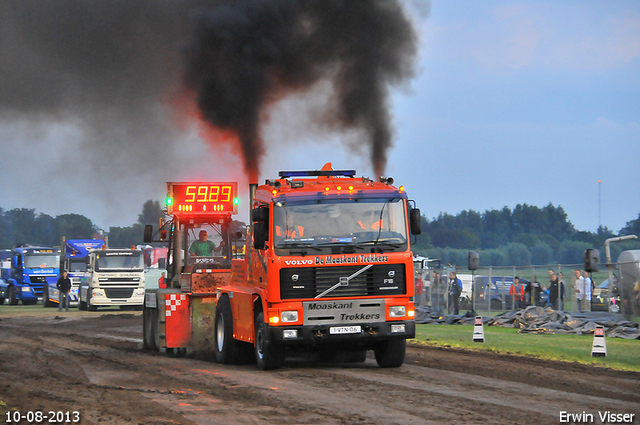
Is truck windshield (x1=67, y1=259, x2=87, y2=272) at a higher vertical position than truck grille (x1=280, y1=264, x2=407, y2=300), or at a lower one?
higher

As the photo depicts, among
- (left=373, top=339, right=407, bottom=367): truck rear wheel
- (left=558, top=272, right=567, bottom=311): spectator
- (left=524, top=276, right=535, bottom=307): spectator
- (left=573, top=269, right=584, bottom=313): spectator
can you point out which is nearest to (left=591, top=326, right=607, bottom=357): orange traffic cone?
(left=373, top=339, right=407, bottom=367): truck rear wheel

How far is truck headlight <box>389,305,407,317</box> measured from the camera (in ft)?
44.3

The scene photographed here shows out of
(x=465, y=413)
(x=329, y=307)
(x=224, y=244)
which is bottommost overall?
(x=465, y=413)

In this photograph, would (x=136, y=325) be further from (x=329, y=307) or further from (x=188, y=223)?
(x=329, y=307)

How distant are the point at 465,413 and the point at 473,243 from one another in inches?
4807

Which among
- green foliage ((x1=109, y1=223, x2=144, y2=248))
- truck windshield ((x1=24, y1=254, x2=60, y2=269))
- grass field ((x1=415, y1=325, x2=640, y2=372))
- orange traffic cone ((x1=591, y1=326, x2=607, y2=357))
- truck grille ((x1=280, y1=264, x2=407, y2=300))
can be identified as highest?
green foliage ((x1=109, y1=223, x2=144, y2=248))

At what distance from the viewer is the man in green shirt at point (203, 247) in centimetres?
1847

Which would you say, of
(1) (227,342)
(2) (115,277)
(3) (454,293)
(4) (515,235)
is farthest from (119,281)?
(4) (515,235)

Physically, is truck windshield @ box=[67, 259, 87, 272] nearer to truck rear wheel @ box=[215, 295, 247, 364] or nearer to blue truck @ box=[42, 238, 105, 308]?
blue truck @ box=[42, 238, 105, 308]

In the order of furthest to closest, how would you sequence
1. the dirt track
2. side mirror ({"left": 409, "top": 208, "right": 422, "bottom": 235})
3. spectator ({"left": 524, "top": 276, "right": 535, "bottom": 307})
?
spectator ({"left": 524, "top": 276, "right": 535, "bottom": 307}) → side mirror ({"left": 409, "top": 208, "right": 422, "bottom": 235}) → the dirt track

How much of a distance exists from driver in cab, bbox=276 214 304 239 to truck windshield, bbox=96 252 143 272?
28216mm

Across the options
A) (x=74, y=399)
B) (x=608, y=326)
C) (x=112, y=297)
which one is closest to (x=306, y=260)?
(x=74, y=399)

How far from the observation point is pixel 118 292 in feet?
133

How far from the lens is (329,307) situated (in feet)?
43.8
